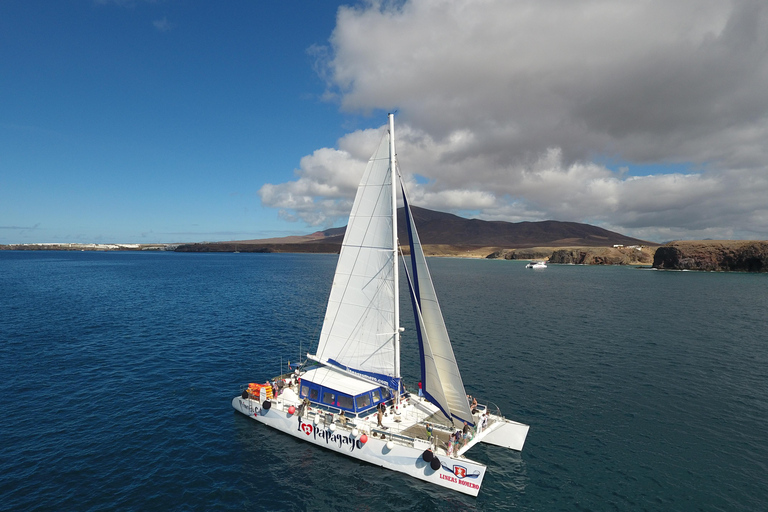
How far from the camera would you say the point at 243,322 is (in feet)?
190

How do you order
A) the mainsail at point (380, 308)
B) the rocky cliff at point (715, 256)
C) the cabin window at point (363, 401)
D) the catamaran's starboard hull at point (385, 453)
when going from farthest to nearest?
the rocky cliff at point (715, 256) < the cabin window at point (363, 401) < the mainsail at point (380, 308) < the catamaran's starboard hull at point (385, 453)

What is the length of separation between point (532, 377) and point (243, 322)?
41.8m

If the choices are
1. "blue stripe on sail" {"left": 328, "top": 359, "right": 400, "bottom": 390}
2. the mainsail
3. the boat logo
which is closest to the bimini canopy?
"blue stripe on sail" {"left": 328, "top": 359, "right": 400, "bottom": 390}

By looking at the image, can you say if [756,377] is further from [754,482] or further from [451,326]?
A: [451,326]

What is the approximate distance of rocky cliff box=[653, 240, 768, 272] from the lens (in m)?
167

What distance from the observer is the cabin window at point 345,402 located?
81.8 ft

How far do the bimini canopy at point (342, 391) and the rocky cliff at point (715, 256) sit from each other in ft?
701

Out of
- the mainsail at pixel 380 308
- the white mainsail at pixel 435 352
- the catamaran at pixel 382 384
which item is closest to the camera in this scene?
the catamaran at pixel 382 384

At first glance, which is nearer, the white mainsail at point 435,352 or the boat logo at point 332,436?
the white mainsail at point 435,352

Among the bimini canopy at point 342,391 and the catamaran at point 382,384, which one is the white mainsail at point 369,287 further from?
the bimini canopy at point 342,391

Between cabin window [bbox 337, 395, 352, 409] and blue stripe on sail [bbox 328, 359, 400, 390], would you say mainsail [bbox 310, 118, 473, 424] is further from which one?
cabin window [bbox 337, 395, 352, 409]

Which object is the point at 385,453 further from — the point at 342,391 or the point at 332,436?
the point at 342,391

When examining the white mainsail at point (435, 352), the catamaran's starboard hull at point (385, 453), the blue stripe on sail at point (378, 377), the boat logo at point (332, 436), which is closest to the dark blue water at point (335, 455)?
the catamaran's starboard hull at point (385, 453)

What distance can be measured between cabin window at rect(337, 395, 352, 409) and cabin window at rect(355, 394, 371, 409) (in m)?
0.54
